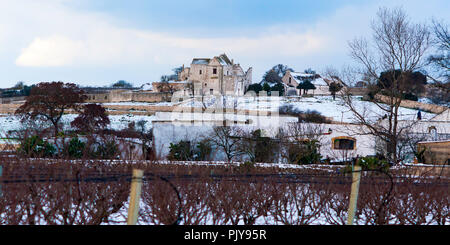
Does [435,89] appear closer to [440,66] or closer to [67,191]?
[440,66]

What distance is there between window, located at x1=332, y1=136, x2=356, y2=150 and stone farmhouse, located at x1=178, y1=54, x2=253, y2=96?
30.0 metres

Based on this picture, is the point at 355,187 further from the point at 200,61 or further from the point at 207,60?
the point at 200,61

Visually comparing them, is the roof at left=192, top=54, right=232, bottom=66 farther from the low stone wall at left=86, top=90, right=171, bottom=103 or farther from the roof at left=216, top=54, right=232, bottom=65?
the low stone wall at left=86, top=90, right=171, bottom=103

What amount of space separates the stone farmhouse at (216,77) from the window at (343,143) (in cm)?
2999

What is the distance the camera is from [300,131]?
2103 centimetres

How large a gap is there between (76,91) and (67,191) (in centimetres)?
2856

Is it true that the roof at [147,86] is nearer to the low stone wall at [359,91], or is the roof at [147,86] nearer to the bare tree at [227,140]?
the low stone wall at [359,91]

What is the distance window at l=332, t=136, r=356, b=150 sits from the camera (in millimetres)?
21047

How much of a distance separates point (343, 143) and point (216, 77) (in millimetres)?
32354

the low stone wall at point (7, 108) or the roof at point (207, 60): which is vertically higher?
the roof at point (207, 60)

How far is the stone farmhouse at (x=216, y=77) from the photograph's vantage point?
5156cm

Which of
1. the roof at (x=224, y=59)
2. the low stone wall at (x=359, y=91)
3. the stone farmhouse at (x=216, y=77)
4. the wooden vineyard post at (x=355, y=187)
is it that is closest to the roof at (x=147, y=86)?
the stone farmhouse at (x=216, y=77)

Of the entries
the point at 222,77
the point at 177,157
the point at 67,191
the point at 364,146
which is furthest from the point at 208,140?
the point at 222,77
